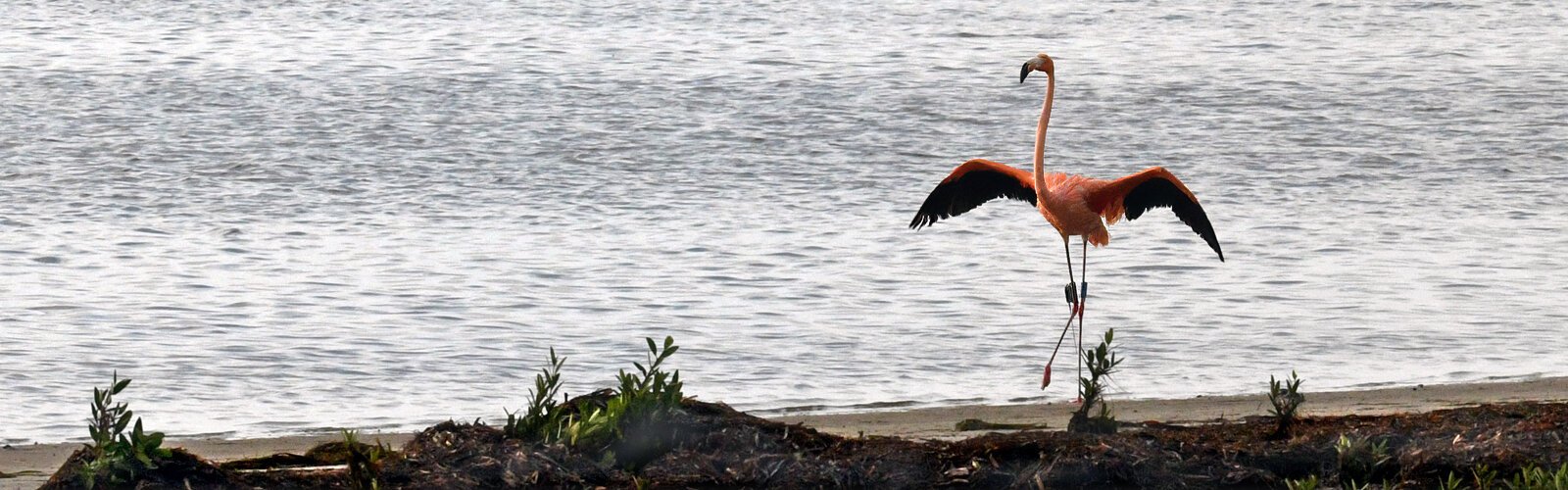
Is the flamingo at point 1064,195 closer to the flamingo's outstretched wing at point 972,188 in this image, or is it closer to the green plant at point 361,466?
the flamingo's outstretched wing at point 972,188

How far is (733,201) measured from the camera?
13797 mm

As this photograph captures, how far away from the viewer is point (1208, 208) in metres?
13.7

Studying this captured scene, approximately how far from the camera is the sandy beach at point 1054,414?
721 cm

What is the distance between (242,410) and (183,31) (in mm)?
13781

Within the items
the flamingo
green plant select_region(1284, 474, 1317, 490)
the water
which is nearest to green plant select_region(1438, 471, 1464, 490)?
green plant select_region(1284, 474, 1317, 490)

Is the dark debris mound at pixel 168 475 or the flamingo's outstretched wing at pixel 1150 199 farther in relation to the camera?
the flamingo's outstretched wing at pixel 1150 199

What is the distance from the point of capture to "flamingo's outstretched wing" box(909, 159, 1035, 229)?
9.21 meters

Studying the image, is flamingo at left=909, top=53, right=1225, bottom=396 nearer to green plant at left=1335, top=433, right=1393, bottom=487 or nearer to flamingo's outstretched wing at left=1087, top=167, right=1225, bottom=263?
flamingo's outstretched wing at left=1087, top=167, right=1225, bottom=263

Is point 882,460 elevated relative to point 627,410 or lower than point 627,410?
lower

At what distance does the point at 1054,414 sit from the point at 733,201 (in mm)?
5989

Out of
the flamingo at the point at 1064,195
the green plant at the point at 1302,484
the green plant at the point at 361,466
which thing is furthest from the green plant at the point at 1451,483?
the green plant at the point at 361,466

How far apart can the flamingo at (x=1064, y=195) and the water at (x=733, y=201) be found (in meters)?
0.60

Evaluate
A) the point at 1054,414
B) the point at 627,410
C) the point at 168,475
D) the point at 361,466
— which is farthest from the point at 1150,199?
the point at 168,475

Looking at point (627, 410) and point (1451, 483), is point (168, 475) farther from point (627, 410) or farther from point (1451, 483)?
point (1451, 483)
